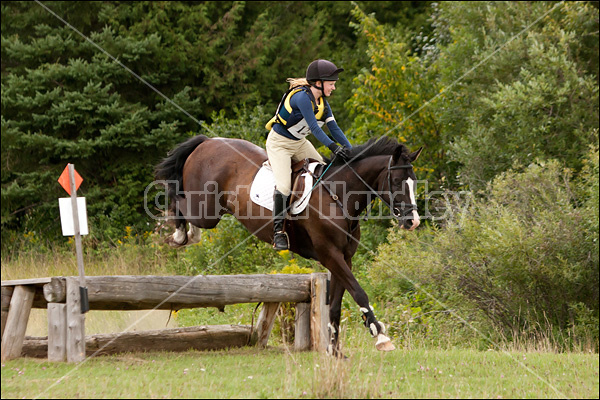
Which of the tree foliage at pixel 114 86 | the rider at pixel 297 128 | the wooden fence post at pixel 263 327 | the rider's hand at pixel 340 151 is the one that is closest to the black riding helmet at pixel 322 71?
the rider at pixel 297 128

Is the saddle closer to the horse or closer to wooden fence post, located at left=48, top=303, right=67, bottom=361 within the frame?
the horse

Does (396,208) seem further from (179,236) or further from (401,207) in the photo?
(179,236)

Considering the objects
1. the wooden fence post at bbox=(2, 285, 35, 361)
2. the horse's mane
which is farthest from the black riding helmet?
the wooden fence post at bbox=(2, 285, 35, 361)

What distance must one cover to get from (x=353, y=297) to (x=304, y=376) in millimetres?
1263

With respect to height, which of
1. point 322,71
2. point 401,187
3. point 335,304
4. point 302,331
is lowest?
point 302,331

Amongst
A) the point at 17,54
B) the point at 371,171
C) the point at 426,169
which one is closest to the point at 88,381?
the point at 371,171

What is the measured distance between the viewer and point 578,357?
296 inches

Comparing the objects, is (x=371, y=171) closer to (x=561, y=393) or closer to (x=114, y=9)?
(x=561, y=393)

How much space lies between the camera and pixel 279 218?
724cm

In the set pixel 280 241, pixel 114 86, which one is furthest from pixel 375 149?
pixel 114 86

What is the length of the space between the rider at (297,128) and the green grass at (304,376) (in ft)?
4.97

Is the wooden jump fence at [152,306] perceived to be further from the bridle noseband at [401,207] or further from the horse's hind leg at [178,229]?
the bridle noseband at [401,207]

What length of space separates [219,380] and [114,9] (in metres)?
15.4

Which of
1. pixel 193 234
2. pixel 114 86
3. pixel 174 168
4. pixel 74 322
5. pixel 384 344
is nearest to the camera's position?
pixel 384 344
